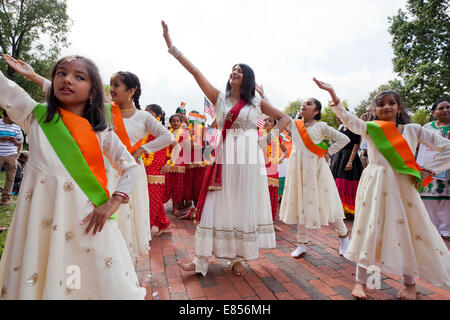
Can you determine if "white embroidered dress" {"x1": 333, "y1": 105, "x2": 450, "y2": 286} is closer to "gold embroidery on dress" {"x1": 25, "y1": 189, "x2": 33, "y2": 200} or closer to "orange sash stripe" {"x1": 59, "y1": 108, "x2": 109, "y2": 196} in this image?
"orange sash stripe" {"x1": 59, "y1": 108, "x2": 109, "y2": 196}

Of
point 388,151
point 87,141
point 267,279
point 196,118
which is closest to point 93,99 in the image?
point 87,141

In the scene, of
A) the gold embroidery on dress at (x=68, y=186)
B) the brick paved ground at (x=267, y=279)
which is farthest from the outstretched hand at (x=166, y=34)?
the brick paved ground at (x=267, y=279)

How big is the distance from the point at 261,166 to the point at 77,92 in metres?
1.86

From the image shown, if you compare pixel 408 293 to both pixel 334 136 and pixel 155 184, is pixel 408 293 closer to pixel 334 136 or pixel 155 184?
pixel 334 136

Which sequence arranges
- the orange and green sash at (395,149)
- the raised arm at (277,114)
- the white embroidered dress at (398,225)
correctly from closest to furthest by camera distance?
1. the white embroidered dress at (398,225)
2. the orange and green sash at (395,149)
3. the raised arm at (277,114)

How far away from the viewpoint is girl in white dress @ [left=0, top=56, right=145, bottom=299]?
4.19ft

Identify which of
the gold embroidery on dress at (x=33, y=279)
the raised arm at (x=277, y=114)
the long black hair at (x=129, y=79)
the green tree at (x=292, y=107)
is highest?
the green tree at (x=292, y=107)

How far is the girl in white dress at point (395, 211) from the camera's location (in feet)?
7.31

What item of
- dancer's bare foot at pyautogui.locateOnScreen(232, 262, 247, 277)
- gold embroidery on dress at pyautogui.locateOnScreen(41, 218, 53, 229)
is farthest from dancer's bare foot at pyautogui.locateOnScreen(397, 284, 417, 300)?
gold embroidery on dress at pyautogui.locateOnScreen(41, 218, 53, 229)

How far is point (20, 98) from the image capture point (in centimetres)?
140

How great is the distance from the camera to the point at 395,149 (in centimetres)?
236

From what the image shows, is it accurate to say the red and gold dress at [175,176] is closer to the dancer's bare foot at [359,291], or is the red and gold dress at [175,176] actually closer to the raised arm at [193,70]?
the raised arm at [193,70]

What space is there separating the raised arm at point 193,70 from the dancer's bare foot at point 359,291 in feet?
7.51

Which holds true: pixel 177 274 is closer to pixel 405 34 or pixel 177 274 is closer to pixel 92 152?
pixel 92 152
